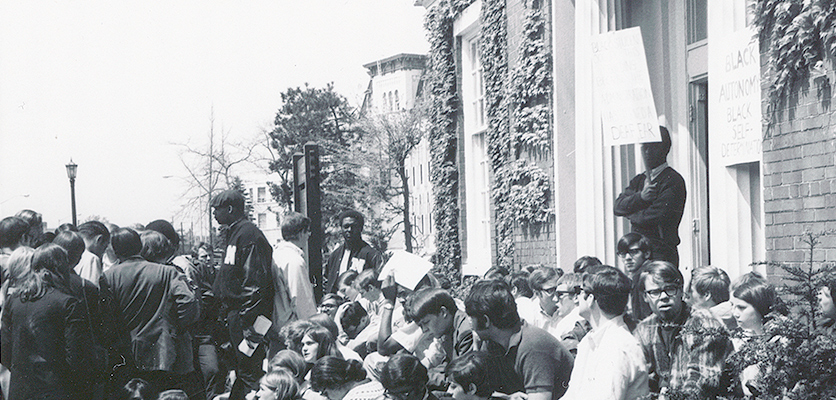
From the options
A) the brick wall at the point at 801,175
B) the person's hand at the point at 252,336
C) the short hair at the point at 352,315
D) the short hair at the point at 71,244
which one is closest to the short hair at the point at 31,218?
the short hair at the point at 71,244

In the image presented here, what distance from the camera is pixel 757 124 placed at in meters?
6.56

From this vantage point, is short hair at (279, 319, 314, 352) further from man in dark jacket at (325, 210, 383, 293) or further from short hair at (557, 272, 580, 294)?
man in dark jacket at (325, 210, 383, 293)

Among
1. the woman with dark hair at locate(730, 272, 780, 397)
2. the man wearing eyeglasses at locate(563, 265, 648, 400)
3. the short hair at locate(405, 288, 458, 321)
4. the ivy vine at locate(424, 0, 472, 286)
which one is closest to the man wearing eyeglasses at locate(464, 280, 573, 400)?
the man wearing eyeglasses at locate(563, 265, 648, 400)

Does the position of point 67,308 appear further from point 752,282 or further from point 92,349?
point 752,282

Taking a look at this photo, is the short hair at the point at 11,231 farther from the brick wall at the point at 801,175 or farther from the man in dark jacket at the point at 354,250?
the brick wall at the point at 801,175

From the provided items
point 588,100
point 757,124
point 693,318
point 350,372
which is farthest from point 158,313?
point 588,100

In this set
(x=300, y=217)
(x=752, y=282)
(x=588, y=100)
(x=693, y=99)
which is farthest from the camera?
(x=588, y=100)

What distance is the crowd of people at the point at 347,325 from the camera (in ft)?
14.3

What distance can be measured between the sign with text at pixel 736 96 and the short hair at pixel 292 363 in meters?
3.50

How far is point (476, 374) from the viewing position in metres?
4.70

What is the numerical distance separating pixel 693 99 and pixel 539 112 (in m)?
2.06

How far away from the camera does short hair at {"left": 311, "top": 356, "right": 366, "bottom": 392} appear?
5.68m

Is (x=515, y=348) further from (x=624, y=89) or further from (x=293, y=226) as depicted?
(x=293, y=226)

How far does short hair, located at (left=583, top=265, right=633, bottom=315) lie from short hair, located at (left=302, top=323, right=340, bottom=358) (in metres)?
Answer: 2.40
